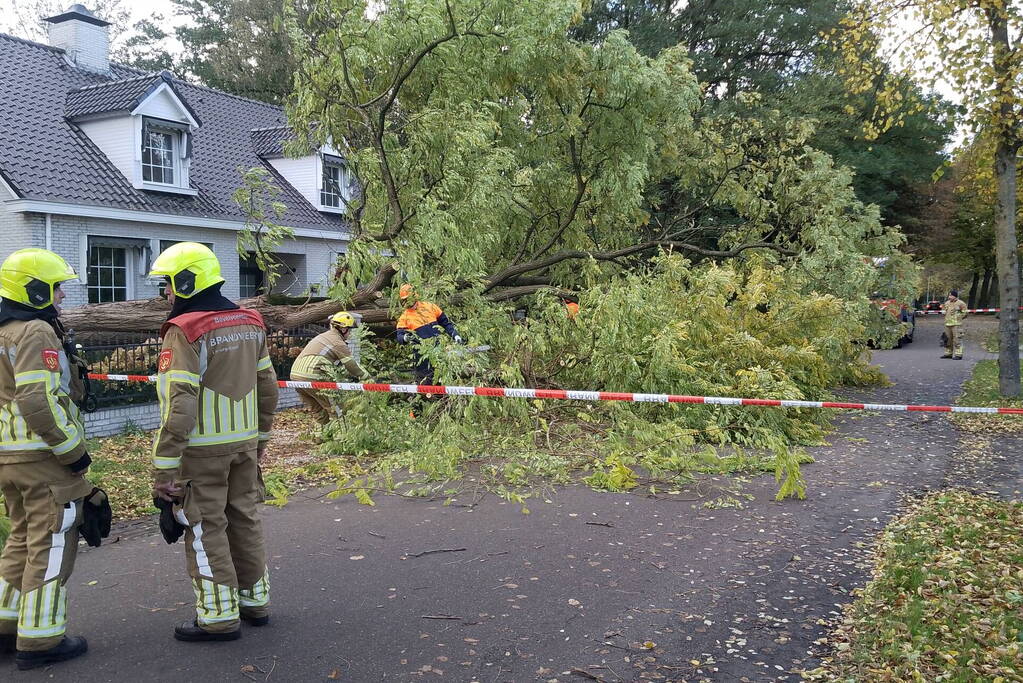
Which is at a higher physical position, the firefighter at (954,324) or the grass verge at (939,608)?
the firefighter at (954,324)

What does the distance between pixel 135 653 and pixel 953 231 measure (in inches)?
1468

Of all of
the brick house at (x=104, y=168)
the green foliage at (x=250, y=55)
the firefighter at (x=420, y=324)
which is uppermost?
the green foliage at (x=250, y=55)

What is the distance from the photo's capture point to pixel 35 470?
370 cm

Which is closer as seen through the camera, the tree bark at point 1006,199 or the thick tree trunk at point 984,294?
the tree bark at point 1006,199

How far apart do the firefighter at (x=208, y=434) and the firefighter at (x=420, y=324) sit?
4.80 meters

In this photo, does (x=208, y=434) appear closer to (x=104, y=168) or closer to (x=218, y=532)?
(x=218, y=532)

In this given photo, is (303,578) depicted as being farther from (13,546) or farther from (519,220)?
(519,220)

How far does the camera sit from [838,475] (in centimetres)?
754

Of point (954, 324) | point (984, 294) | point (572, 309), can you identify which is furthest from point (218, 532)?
point (984, 294)

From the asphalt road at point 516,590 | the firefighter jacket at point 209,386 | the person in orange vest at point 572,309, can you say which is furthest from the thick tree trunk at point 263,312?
the firefighter jacket at point 209,386

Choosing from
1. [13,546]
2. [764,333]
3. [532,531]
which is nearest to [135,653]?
[13,546]

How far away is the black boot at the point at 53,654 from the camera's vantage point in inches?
144

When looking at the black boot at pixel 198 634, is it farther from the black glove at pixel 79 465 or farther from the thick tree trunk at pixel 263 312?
the thick tree trunk at pixel 263 312

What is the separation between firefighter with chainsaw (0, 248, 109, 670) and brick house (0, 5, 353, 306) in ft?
34.6
